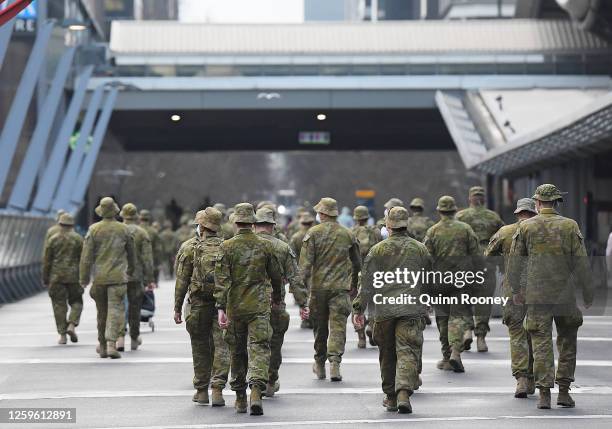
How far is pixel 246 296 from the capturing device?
12.8 metres

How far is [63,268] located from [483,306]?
225 inches

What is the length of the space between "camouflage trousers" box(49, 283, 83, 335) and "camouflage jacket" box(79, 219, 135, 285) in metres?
2.04

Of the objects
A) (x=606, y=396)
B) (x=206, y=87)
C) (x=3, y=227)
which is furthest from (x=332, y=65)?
(x=606, y=396)

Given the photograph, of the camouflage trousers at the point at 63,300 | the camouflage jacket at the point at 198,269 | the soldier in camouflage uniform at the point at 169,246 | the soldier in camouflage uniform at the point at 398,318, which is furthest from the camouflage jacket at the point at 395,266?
the soldier in camouflage uniform at the point at 169,246

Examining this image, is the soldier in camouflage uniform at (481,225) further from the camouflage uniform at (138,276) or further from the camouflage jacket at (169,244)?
the camouflage jacket at (169,244)

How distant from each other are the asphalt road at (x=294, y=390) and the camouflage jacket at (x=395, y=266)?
0.86m

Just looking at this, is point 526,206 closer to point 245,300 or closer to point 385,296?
point 385,296

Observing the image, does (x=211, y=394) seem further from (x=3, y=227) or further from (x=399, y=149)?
(x=399, y=149)

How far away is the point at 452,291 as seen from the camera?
16844 mm

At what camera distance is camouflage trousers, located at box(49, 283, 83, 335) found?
20.0 m

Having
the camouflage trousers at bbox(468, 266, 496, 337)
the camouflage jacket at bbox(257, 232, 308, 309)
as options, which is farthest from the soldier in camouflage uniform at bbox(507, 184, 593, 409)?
the camouflage trousers at bbox(468, 266, 496, 337)

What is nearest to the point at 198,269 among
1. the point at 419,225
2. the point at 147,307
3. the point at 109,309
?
the point at 109,309

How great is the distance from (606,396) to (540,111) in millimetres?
39173

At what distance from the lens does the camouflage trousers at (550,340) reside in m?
12.7
